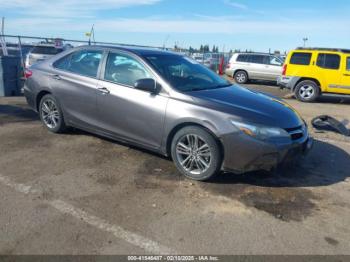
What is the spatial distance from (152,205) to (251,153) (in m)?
1.29

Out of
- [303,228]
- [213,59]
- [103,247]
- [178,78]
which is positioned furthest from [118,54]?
[213,59]

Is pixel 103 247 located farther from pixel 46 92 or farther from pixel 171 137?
pixel 46 92

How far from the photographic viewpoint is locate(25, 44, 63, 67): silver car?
15432mm

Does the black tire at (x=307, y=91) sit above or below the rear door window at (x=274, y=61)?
below

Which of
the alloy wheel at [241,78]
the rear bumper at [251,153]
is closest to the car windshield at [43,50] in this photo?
the alloy wheel at [241,78]

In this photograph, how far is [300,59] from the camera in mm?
12914

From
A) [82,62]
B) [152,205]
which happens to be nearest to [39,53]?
[82,62]

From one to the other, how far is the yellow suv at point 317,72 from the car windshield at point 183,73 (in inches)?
317

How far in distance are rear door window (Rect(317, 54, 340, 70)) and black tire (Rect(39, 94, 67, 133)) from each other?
9.82 meters

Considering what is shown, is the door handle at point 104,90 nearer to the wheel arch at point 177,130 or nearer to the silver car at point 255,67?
A: the wheel arch at point 177,130

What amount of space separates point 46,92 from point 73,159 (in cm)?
169

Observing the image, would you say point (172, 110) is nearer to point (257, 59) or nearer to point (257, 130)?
point (257, 130)

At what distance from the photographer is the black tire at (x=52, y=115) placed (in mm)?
6037

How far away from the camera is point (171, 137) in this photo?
4.70 m
